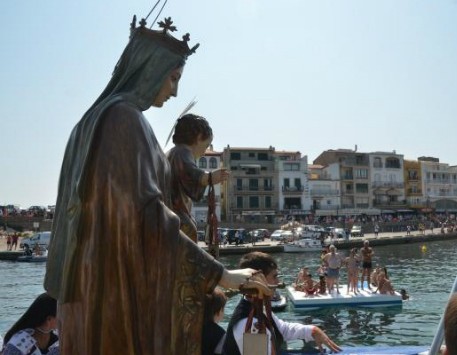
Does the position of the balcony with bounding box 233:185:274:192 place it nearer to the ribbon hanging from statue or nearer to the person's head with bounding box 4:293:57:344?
the person's head with bounding box 4:293:57:344

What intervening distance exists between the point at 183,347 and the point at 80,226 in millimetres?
608

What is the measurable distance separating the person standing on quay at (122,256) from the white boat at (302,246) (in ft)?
142

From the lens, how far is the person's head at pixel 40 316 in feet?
11.9

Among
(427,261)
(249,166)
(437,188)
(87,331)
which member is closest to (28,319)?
(87,331)

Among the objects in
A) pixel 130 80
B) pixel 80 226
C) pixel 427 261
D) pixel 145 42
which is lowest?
pixel 427 261

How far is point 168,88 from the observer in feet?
7.48

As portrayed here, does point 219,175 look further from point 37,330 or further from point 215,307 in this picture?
point 37,330

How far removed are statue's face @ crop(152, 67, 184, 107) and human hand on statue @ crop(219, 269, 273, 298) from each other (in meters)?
0.79

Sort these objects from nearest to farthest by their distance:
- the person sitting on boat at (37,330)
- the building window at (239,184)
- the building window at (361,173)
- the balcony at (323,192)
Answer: the person sitting on boat at (37,330) → the building window at (239,184) → the balcony at (323,192) → the building window at (361,173)

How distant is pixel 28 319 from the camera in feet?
12.2

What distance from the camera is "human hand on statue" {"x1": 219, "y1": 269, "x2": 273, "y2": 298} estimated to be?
6.77 ft

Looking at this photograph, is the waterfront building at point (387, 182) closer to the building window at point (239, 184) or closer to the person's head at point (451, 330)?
the building window at point (239, 184)

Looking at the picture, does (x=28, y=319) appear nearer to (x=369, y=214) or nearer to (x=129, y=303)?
(x=129, y=303)

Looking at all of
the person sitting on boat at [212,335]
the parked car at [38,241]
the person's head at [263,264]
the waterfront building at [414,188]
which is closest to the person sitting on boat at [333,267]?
the person's head at [263,264]
